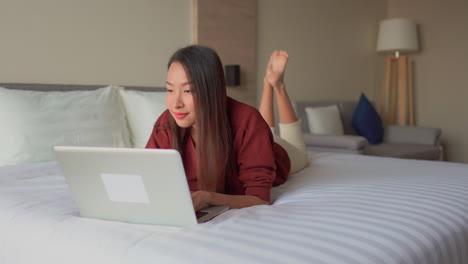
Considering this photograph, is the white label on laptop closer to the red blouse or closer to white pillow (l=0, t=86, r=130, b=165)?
the red blouse

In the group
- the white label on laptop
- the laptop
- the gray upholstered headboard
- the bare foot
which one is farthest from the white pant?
the gray upholstered headboard

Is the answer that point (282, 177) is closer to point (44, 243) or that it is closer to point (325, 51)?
point (44, 243)

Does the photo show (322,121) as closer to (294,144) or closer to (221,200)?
(294,144)

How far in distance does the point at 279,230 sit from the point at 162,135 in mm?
619

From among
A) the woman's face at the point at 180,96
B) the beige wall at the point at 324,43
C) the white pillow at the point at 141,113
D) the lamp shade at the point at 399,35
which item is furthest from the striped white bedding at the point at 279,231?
the lamp shade at the point at 399,35

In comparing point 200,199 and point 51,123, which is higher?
point 51,123

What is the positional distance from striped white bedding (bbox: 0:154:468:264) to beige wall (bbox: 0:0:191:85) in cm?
106

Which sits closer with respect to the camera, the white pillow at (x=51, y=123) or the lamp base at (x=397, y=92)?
the white pillow at (x=51, y=123)

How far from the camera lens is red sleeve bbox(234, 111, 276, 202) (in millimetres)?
1383

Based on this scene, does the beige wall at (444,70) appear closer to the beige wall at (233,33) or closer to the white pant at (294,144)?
the beige wall at (233,33)

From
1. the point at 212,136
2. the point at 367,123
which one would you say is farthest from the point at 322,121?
the point at 212,136

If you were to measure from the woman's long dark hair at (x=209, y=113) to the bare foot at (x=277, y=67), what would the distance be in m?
0.89

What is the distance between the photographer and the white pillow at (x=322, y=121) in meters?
4.17

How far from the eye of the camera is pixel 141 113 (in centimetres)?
257
